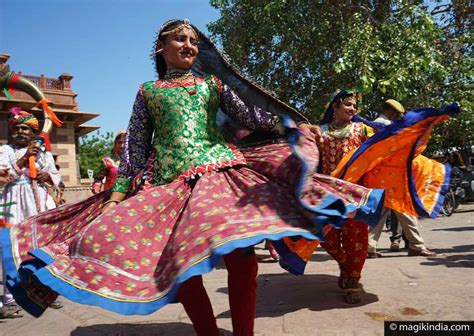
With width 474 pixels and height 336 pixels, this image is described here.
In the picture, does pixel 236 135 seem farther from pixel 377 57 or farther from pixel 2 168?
pixel 377 57

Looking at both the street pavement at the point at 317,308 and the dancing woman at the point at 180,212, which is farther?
the street pavement at the point at 317,308

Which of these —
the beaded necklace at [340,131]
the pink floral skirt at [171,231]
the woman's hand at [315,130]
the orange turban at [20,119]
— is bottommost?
the pink floral skirt at [171,231]

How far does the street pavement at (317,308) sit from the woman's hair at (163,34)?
6.05ft

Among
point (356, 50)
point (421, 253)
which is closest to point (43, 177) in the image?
point (421, 253)

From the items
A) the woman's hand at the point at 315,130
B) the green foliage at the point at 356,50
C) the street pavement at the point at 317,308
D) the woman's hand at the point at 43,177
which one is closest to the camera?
the woman's hand at the point at 315,130

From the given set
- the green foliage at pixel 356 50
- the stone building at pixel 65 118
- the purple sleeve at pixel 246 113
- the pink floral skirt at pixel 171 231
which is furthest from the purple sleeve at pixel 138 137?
the stone building at pixel 65 118

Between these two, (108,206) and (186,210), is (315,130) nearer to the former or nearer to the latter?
(186,210)

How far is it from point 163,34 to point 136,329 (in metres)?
2.11

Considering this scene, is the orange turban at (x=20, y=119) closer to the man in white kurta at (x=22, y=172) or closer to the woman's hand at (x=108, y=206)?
the man in white kurta at (x=22, y=172)

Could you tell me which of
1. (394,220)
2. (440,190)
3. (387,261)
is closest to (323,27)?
(394,220)

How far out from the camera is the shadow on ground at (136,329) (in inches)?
123

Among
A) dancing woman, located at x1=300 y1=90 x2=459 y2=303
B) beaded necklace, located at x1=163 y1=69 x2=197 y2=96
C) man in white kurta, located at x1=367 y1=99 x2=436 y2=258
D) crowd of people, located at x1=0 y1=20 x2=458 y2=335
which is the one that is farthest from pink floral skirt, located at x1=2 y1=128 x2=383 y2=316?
man in white kurta, located at x1=367 y1=99 x2=436 y2=258

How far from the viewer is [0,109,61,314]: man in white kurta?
3979 millimetres

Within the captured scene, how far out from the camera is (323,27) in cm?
1016
